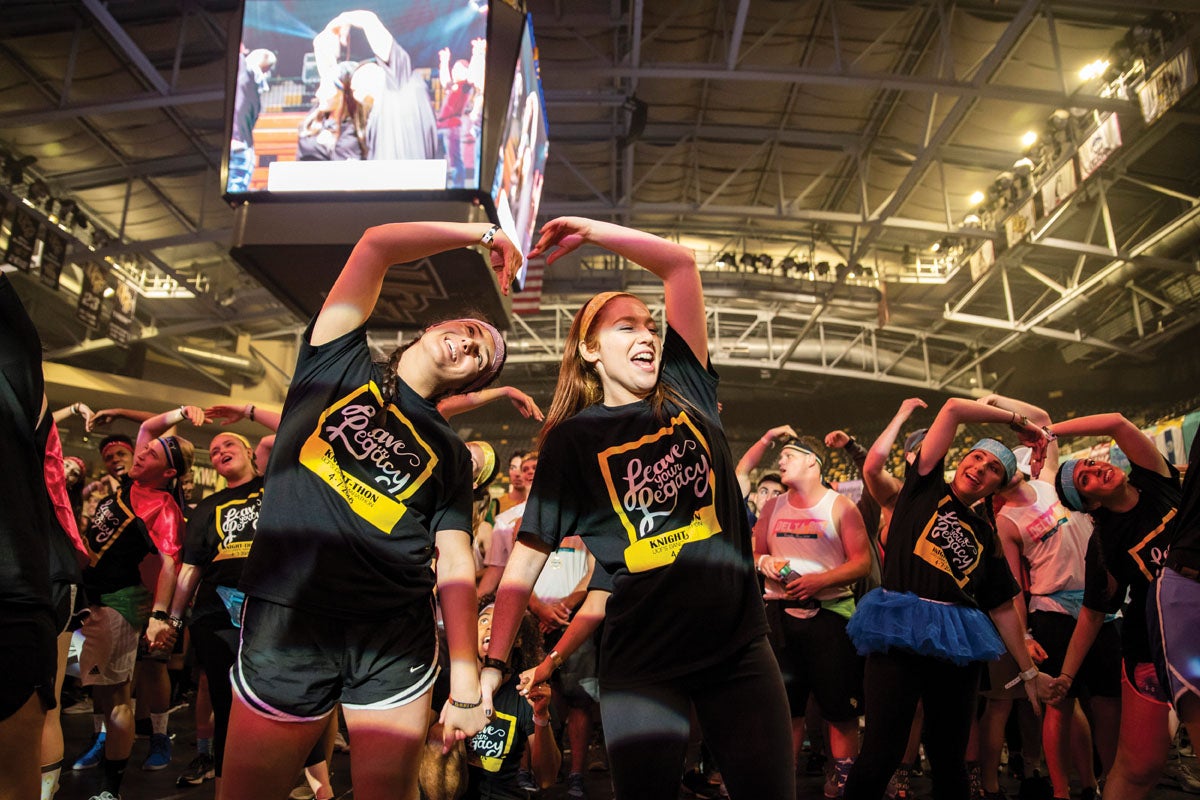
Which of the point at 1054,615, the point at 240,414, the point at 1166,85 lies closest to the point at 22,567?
the point at 240,414

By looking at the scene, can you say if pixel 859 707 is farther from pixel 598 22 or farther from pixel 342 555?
pixel 598 22

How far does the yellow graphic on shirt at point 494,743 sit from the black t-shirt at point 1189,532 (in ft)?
7.83

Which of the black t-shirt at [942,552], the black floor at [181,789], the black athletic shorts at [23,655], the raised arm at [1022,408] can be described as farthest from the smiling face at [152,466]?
the raised arm at [1022,408]

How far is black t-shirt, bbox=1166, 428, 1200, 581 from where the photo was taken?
2.23m

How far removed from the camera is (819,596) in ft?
14.2

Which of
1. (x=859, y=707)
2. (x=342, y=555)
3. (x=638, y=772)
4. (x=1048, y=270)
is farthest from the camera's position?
(x=1048, y=270)

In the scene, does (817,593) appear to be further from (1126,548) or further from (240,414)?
(240,414)

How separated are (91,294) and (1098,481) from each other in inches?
526

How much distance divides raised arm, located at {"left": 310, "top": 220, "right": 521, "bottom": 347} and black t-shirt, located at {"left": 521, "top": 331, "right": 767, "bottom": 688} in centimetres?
49

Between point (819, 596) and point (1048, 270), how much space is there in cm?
1248

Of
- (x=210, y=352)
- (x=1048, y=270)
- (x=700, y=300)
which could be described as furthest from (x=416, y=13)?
(x=210, y=352)

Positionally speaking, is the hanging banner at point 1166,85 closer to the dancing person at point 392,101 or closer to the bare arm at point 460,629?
the dancing person at point 392,101

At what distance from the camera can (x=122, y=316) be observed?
1329 cm

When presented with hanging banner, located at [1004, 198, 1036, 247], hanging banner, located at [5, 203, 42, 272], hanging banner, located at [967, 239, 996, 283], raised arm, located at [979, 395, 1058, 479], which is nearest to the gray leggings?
raised arm, located at [979, 395, 1058, 479]
